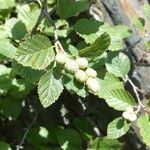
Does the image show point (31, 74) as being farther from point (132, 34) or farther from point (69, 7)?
point (132, 34)

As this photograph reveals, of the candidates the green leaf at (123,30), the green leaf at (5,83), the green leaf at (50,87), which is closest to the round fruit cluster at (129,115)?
the green leaf at (50,87)

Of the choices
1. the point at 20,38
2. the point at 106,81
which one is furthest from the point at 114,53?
the point at 20,38

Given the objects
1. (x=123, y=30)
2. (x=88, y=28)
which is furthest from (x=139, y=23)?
(x=88, y=28)

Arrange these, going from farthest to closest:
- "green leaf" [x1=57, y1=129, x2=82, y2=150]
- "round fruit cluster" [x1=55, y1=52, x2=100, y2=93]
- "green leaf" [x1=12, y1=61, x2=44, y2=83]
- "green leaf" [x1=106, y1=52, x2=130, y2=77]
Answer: "green leaf" [x1=57, y1=129, x2=82, y2=150]
"green leaf" [x1=106, y1=52, x2=130, y2=77]
"green leaf" [x1=12, y1=61, x2=44, y2=83]
"round fruit cluster" [x1=55, y1=52, x2=100, y2=93]

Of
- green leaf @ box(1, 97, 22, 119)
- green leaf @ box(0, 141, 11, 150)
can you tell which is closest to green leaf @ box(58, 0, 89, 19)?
green leaf @ box(1, 97, 22, 119)

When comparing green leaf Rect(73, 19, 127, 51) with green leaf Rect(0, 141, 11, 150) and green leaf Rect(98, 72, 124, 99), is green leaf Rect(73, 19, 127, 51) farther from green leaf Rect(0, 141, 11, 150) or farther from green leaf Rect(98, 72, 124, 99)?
green leaf Rect(0, 141, 11, 150)
